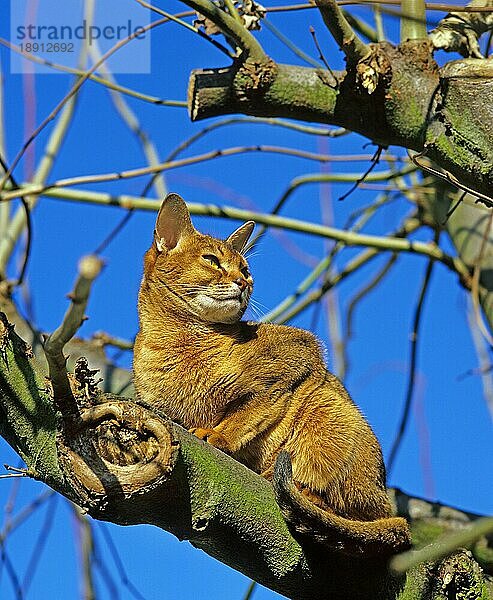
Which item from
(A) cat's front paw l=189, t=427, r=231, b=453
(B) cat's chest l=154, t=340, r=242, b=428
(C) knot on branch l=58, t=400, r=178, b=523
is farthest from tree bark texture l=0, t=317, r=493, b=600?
(B) cat's chest l=154, t=340, r=242, b=428

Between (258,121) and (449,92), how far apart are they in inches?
61.9

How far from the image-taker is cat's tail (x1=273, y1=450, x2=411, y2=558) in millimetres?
2324

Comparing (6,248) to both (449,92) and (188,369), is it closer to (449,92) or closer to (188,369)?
(188,369)

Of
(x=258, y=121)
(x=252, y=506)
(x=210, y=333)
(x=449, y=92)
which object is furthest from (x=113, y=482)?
(x=258, y=121)

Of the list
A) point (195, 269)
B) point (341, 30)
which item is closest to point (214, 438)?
point (195, 269)

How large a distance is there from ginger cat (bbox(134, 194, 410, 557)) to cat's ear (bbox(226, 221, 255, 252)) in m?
0.18

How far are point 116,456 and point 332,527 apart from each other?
0.73 meters

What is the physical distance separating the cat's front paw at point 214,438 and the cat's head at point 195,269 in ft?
1.69

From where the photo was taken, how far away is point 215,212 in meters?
3.94

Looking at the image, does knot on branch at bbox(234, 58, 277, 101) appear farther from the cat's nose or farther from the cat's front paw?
the cat's front paw

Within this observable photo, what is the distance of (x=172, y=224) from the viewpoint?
347cm

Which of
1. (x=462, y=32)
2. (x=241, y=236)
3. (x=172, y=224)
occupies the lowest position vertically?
(x=172, y=224)

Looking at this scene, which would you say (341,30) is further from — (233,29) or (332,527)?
(332,527)

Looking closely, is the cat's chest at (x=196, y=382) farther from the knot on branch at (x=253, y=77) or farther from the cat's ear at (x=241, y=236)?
the knot on branch at (x=253, y=77)
